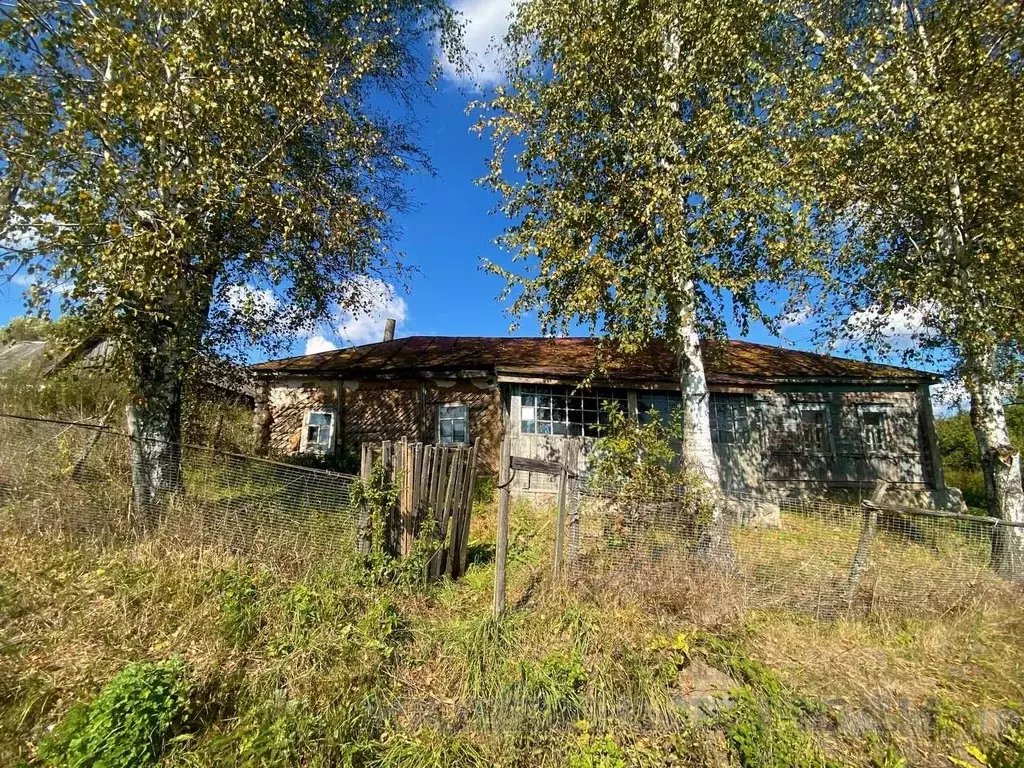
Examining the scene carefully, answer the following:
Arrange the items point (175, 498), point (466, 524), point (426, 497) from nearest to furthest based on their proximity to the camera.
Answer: point (175, 498) < point (426, 497) < point (466, 524)

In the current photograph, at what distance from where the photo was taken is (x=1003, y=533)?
6.11 m

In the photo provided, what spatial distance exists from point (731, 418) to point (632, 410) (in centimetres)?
280

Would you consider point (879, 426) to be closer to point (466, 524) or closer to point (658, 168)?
point (658, 168)

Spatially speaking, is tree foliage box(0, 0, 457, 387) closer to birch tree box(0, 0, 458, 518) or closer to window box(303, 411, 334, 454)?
birch tree box(0, 0, 458, 518)

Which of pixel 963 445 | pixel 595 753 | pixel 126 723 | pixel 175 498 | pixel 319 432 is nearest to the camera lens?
pixel 126 723

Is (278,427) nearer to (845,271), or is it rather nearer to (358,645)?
(358,645)

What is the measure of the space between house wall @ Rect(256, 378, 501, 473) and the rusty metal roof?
15.9 inches

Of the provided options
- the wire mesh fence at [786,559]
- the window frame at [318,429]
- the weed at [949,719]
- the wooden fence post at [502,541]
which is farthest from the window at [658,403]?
the window frame at [318,429]

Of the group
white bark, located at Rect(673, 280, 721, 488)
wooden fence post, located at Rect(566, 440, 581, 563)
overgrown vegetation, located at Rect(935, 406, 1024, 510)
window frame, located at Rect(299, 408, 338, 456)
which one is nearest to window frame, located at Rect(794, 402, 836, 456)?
white bark, located at Rect(673, 280, 721, 488)

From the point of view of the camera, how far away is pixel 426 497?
532 cm

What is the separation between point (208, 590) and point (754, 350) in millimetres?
15414

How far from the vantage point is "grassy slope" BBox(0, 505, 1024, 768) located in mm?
3115

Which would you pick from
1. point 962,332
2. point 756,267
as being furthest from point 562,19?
point 962,332

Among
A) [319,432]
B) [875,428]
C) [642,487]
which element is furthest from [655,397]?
[319,432]
